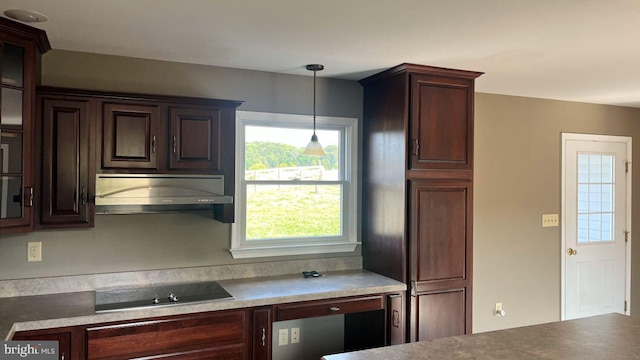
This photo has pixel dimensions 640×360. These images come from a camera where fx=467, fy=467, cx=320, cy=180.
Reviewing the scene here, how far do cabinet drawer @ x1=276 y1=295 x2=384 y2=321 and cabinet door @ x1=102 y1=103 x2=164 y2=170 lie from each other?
3.98ft

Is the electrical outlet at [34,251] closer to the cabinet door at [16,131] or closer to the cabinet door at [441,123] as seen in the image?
the cabinet door at [16,131]

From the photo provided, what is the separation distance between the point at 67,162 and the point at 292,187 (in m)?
1.56

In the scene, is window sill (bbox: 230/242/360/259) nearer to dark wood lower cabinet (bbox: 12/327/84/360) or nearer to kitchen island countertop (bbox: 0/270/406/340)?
kitchen island countertop (bbox: 0/270/406/340)

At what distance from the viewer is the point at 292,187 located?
11.9 ft

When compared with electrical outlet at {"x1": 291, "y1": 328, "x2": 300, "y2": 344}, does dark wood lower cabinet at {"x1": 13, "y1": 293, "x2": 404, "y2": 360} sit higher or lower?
higher

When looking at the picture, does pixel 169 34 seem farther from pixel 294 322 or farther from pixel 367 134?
pixel 294 322

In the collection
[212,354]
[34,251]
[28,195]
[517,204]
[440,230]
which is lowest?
[212,354]

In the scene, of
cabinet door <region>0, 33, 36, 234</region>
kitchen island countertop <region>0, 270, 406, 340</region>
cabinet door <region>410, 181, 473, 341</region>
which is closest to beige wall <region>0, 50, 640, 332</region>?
kitchen island countertop <region>0, 270, 406, 340</region>

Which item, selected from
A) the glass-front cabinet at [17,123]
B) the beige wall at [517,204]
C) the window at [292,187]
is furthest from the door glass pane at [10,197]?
the beige wall at [517,204]

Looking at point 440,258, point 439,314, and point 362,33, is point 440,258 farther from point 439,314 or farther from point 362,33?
point 362,33

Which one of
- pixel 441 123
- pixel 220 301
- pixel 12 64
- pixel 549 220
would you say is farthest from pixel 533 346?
pixel 549 220

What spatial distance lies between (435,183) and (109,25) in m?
2.29

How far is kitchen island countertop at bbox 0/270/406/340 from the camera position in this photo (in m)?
2.38

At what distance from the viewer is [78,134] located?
2.74 metres
